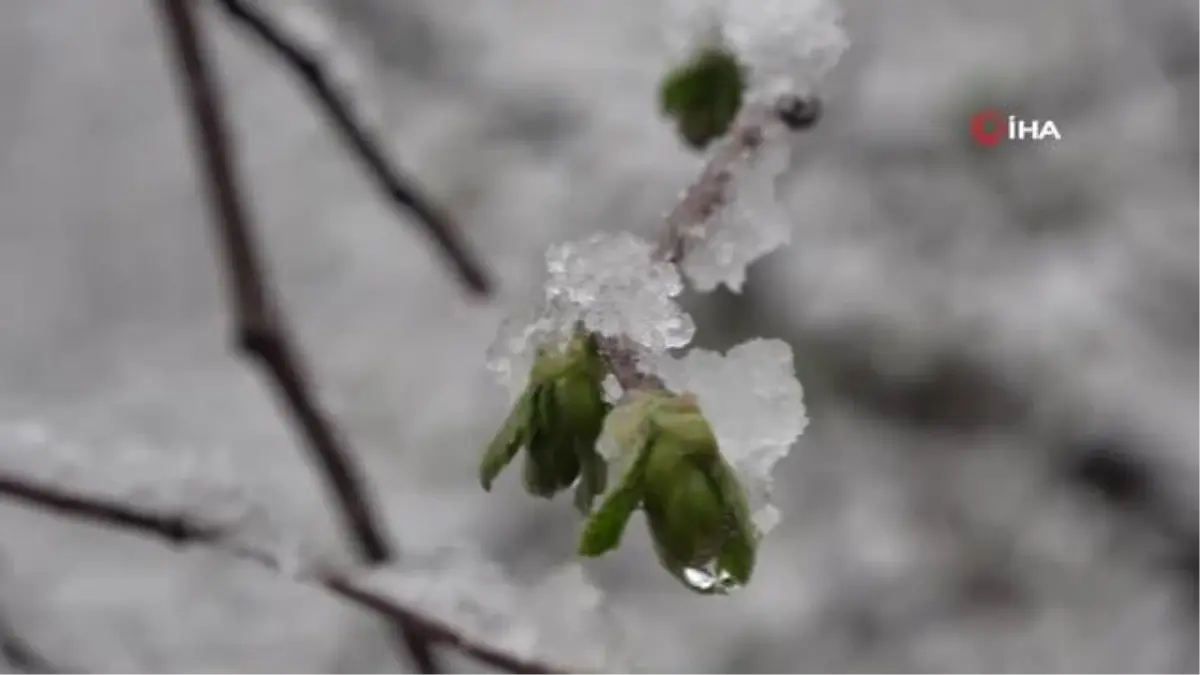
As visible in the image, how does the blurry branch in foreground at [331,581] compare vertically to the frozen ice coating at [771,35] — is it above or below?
below

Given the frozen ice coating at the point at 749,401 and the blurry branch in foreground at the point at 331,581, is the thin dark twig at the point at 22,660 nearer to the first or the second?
the blurry branch in foreground at the point at 331,581

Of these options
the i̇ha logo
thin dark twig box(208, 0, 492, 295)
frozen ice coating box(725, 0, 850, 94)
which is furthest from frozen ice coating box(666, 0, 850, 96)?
the i̇ha logo

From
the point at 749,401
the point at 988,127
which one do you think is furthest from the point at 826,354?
the point at 749,401

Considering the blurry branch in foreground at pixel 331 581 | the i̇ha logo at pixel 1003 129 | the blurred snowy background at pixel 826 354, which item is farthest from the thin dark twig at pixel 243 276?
the i̇ha logo at pixel 1003 129

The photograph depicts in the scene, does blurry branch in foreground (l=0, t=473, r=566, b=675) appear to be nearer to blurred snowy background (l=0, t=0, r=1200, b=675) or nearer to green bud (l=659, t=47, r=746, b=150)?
green bud (l=659, t=47, r=746, b=150)

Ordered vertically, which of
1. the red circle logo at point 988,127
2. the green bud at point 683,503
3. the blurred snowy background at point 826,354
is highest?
the red circle logo at point 988,127

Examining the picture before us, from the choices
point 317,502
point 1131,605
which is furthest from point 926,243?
point 317,502

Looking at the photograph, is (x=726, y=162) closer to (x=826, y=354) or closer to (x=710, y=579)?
(x=710, y=579)
